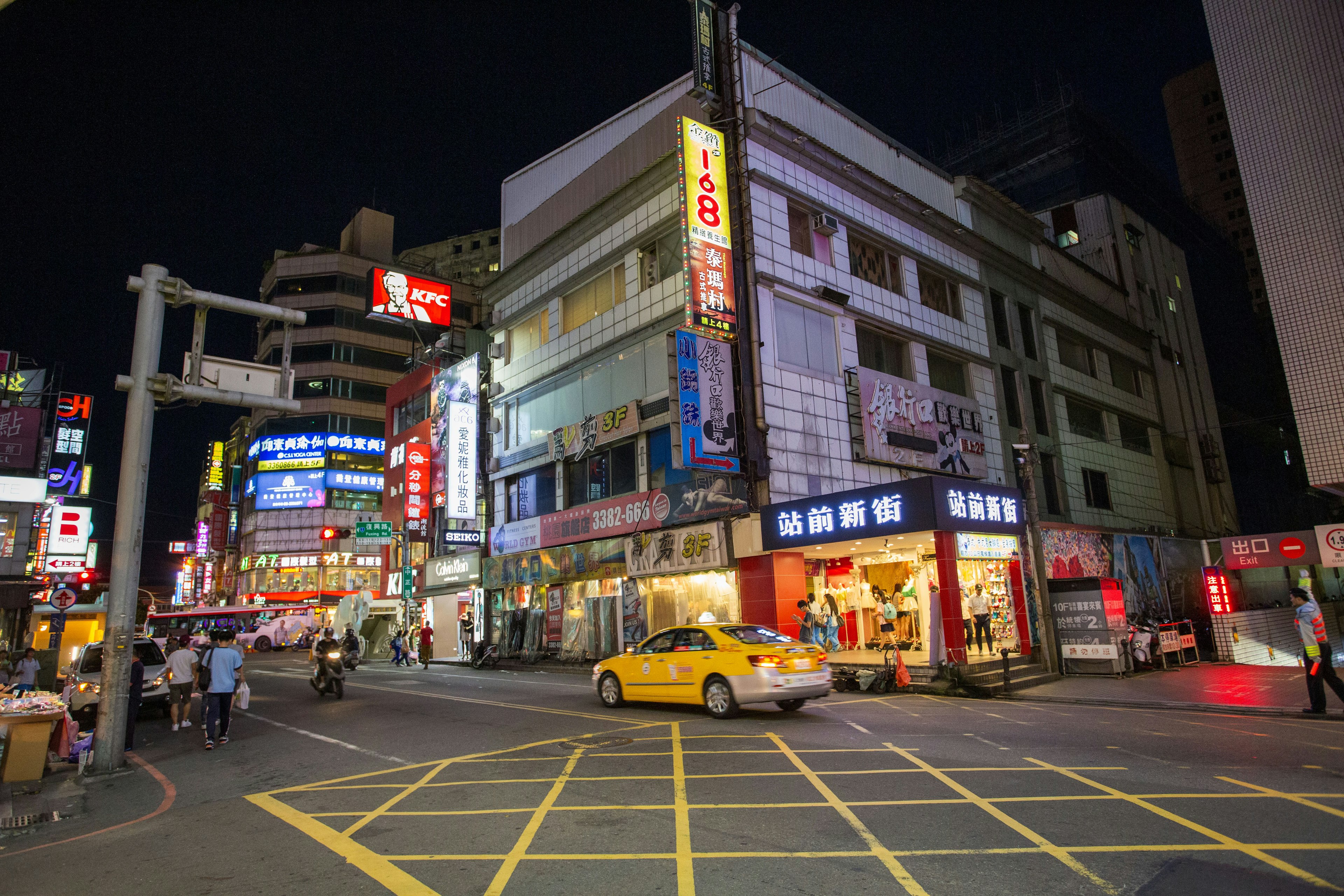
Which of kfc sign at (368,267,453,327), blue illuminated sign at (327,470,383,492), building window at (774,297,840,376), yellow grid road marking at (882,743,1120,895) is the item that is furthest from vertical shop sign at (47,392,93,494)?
yellow grid road marking at (882,743,1120,895)

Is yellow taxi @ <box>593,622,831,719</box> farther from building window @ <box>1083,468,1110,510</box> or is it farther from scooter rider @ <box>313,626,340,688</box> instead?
building window @ <box>1083,468,1110,510</box>

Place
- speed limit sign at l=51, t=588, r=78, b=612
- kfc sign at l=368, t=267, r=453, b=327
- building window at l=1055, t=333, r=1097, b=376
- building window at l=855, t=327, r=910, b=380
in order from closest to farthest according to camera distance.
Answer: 1. speed limit sign at l=51, t=588, r=78, b=612
2. building window at l=855, t=327, r=910, b=380
3. building window at l=1055, t=333, r=1097, b=376
4. kfc sign at l=368, t=267, r=453, b=327

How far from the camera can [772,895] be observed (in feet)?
15.5

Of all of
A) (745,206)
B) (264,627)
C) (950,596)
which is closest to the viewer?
(950,596)

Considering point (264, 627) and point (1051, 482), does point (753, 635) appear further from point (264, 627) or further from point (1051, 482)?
point (264, 627)

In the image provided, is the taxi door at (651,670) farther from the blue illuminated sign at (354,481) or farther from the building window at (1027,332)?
the blue illuminated sign at (354,481)

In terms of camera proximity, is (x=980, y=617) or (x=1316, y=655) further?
(x=980, y=617)

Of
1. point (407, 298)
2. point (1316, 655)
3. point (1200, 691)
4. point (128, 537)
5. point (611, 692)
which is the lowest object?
point (1200, 691)

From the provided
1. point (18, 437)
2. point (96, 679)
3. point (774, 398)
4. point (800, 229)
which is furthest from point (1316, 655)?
point (18, 437)

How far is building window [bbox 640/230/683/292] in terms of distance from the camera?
23.8 meters

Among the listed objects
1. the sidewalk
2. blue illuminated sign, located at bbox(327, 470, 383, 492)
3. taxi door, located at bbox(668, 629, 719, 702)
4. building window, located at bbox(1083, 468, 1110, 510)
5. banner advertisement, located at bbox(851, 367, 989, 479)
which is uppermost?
blue illuminated sign, located at bbox(327, 470, 383, 492)

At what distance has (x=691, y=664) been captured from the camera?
1318cm

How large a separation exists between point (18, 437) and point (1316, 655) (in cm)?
4355

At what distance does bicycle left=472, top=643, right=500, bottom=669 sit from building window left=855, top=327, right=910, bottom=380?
1731cm
